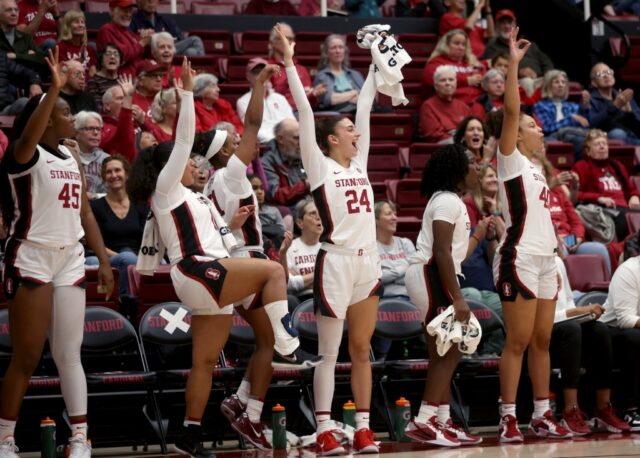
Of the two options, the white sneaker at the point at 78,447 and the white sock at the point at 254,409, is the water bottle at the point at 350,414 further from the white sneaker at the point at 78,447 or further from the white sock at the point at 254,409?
the white sneaker at the point at 78,447

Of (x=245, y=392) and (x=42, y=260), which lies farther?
(x=245, y=392)

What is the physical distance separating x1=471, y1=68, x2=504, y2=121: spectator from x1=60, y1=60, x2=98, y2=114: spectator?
3748 millimetres

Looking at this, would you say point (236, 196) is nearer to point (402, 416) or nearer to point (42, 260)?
point (42, 260)

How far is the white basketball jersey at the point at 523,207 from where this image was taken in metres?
7.20

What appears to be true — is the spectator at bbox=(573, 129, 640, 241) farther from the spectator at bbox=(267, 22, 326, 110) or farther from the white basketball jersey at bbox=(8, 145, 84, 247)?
the white basketball jersey at bbox=(8, 145, 84, 247)

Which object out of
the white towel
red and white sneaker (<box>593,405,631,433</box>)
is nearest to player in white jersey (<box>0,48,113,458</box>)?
the white towel

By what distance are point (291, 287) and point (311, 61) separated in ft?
15.7

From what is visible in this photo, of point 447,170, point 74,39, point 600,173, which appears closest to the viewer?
point 447,170

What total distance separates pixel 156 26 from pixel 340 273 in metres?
6.18

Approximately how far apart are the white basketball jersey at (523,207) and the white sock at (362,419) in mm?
1366

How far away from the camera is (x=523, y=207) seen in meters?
7.20

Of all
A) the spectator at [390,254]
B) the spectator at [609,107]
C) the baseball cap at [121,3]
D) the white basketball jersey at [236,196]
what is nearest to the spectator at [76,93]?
the baseball cap at [121,3]

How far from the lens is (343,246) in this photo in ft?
21.9

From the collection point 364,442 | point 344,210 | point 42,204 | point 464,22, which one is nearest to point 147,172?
point 42,204
